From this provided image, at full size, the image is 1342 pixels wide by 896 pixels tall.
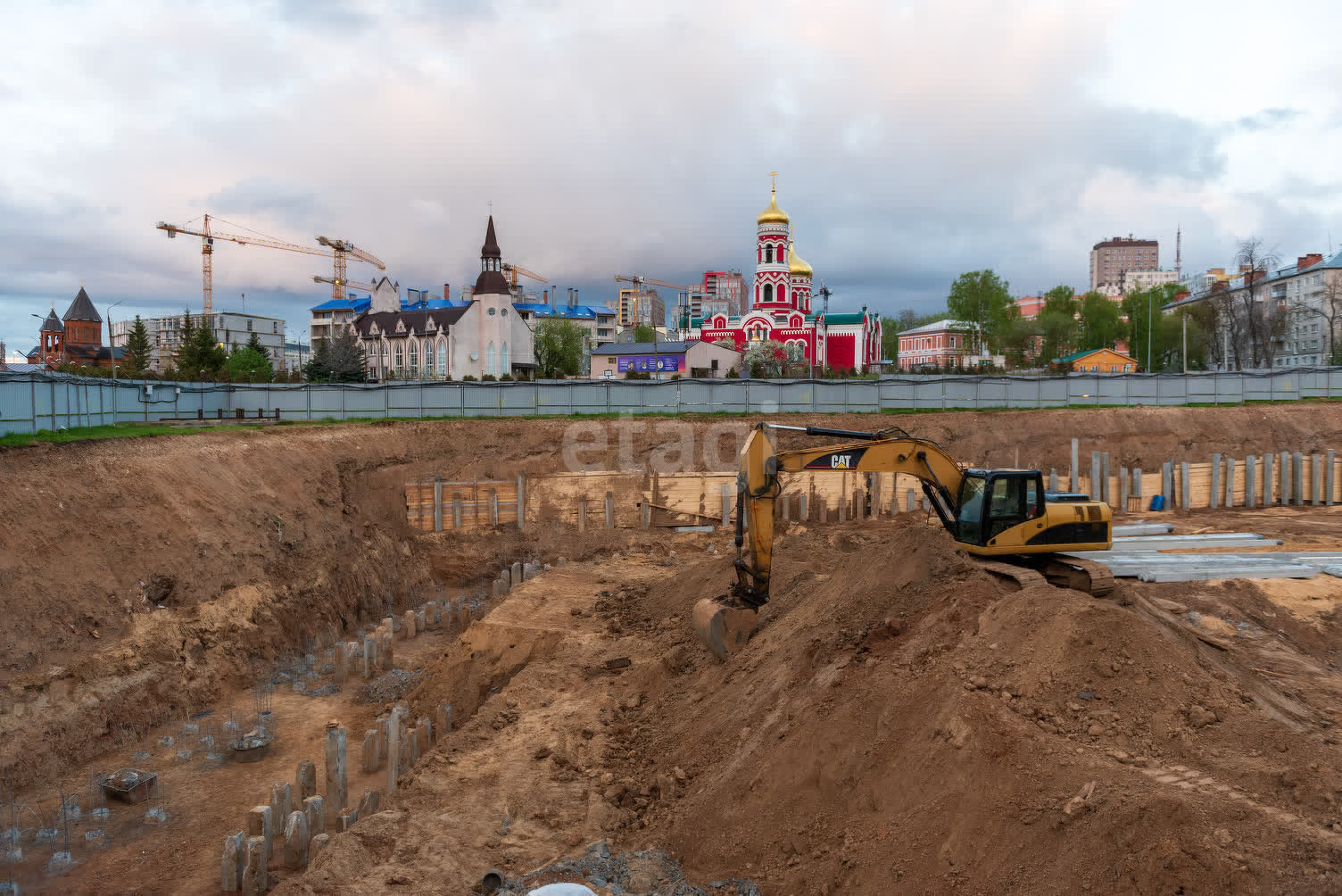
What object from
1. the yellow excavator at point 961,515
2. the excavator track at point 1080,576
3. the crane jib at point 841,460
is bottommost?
the excavator track at point 1080,576

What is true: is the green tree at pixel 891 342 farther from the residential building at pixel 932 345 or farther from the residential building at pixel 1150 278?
the residential building at pixel 1150 278

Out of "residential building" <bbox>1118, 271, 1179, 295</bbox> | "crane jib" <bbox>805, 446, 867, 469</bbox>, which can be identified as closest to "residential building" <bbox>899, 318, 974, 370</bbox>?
"crane jib" <bbox>805, 446, 867, 469</bbox>

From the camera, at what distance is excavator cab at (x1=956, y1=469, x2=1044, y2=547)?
12.3 m

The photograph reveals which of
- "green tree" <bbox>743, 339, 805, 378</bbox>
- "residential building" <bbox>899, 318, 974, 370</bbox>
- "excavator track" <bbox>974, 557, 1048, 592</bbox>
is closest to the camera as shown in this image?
"excavator track" <bbox>974, 557, 1048, 592</bbox>

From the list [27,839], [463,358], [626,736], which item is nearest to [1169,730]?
[626,736]

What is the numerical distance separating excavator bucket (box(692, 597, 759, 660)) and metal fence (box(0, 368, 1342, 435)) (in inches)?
731

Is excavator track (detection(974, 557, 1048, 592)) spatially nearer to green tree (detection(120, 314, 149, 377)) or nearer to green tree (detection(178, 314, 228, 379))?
green tree (detection(178, 314, 228, 379))

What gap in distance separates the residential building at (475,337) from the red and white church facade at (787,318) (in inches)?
622

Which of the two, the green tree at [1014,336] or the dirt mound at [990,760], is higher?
the green tree at [1014,336]

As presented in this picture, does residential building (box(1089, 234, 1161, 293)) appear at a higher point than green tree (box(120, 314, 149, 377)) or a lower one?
higher

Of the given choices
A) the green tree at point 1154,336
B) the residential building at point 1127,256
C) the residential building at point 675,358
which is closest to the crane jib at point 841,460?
the residential building at point 675,358

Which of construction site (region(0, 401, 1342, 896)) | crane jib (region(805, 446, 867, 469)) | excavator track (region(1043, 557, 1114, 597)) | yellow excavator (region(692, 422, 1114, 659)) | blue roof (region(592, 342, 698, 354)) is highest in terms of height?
blue roof (region(592, 342, 698, 354))

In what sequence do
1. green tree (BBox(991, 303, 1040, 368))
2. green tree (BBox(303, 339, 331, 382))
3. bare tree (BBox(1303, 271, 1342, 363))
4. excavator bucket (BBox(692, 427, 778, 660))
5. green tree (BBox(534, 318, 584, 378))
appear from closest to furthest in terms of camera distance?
excavator bucket (BBox(692, 427, 778, 660)) → green tree (BBox(303, 339, 331, 382)) → bare tree (BBox(1303, 271, 1342, 363)) → green tree (BBox(991, 303, 1040, 368)) → green tree (BBox(534, 318, 584, 378))

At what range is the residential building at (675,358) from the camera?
60062 millimetres
